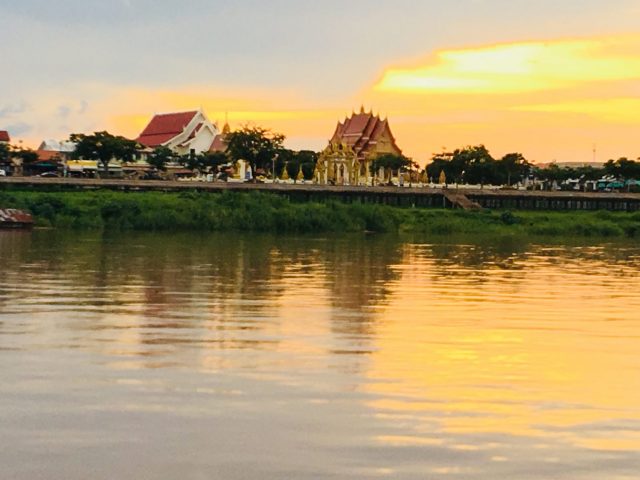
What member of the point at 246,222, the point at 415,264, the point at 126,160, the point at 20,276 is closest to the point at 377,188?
the point at 246,222

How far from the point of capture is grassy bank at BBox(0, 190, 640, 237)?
73125mm

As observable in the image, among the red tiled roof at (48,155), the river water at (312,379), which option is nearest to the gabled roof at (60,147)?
the red tiled roof at (48,155)

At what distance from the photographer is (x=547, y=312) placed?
2608 centimetres

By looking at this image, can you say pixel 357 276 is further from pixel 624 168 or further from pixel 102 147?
pixel 624 168

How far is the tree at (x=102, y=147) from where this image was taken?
361 feet

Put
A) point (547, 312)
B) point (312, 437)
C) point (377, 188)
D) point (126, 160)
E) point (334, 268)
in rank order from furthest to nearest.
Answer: point (126, 160) → point (377, 188) → point (334, 268) → point (547, 312) → point (312, 437)

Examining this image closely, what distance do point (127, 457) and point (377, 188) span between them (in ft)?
271

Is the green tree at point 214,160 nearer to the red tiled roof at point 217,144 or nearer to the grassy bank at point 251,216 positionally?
the red tiled roof at point 217,144

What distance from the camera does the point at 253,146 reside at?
374 feet

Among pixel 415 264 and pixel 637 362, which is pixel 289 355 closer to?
pixel 637 362

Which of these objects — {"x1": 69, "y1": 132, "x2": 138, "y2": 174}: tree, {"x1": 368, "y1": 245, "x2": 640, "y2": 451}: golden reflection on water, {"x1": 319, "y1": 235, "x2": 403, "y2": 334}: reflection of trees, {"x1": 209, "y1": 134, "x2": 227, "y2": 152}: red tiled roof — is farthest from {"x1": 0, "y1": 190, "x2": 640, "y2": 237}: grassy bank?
{"x1": 209, "y1": 134, "x2": 227, "y2": 152}: red tiled roof

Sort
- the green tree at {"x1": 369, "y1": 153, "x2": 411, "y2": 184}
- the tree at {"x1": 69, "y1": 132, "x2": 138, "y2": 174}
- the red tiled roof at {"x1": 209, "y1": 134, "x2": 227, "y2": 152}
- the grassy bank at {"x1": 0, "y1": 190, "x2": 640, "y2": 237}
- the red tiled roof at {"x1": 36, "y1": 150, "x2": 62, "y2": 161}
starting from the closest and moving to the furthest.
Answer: the grassy bank at {"x1": 0, "y1": 190, "x2": 640, "y2": 237} < the tree at {"x1": 69, "y1": 132, "x2": 138, "y2": 174} < the red tiled roof at {"x1": 36, "y1": 150, "x2": 62, "y2": 161} < the green tree at {"x1": 369, "y1": 153, "x2": 411, "y2": 184} < the red tiled roof at {"x1": 209, "y1": 134, "x2": 227, "y2": 152}

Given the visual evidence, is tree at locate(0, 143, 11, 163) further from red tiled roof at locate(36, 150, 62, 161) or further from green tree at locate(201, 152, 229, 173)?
green tree at locate(201, 152, 229, 173)

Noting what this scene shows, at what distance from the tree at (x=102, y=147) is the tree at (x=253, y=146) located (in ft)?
28.9
